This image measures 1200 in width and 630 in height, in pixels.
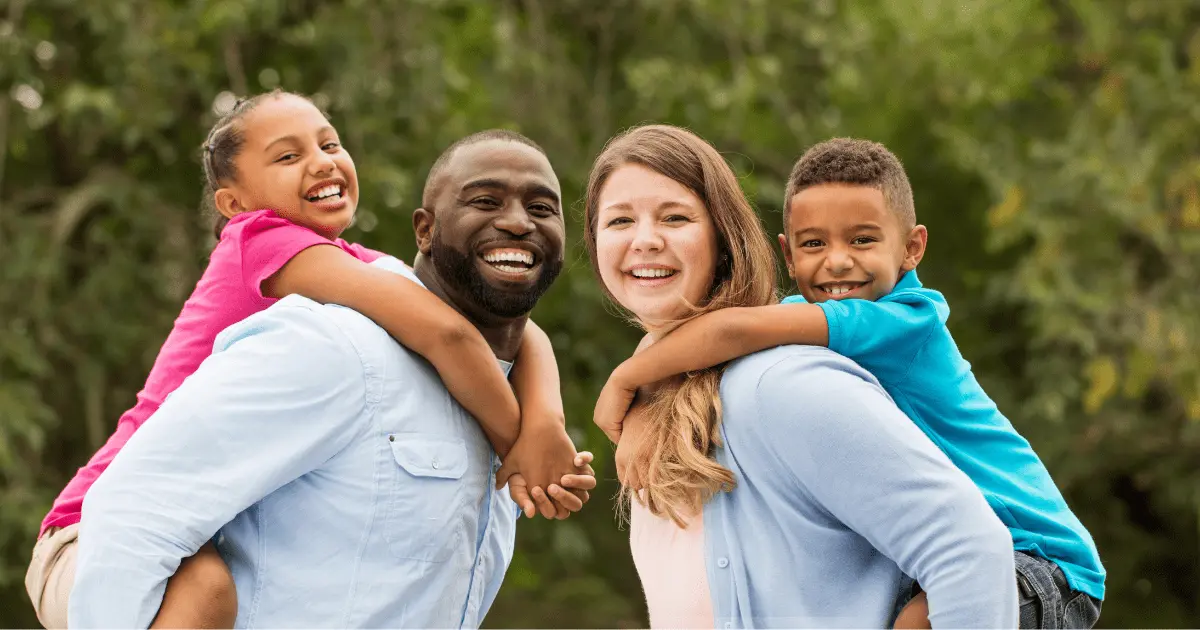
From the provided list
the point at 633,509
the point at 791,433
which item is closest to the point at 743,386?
the point at 791,433

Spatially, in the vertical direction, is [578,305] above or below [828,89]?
below

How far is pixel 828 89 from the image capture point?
31.7ft

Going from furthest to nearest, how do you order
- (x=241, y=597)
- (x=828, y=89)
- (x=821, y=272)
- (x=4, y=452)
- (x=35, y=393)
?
(x=828, y=89)
(x=35, y=393)
(x=4, y=452)
(x=821, y=272)
(x=241, y=597)

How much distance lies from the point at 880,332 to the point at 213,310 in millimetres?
1426

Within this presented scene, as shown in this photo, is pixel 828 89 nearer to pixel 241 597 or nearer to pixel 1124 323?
pixel 1124 323

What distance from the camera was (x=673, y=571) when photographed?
232 cm

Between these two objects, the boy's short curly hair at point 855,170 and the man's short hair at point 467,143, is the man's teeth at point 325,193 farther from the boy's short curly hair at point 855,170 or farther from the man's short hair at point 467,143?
the boy's short curly hair at point 855,170

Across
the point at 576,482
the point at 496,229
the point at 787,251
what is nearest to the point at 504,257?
the point at 496,229

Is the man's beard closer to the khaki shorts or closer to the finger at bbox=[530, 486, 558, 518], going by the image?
the finger at bbox=[530, 486, 558, 518]

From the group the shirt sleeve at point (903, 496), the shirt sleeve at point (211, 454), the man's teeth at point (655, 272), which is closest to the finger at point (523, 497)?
the shirt sleeve at point (211, 454)

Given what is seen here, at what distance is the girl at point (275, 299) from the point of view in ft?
8.21

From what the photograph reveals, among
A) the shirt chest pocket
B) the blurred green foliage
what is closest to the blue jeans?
the shirt chest pocket

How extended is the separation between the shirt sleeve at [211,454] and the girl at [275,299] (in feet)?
0.28

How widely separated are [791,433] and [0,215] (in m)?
6.44
